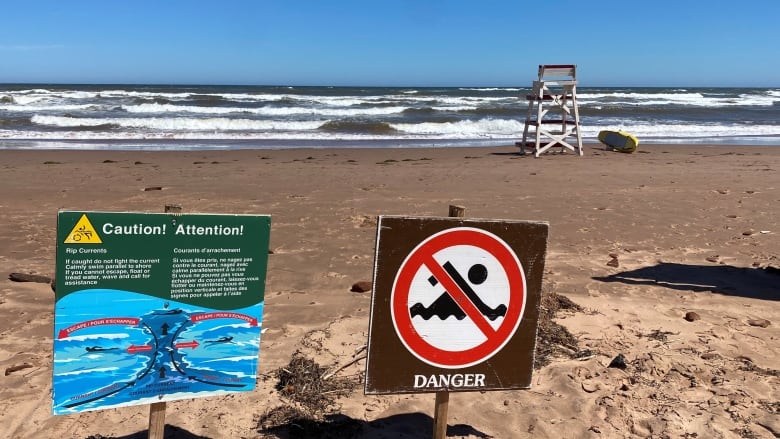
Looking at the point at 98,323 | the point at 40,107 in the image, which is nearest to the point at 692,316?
the point at 98,323

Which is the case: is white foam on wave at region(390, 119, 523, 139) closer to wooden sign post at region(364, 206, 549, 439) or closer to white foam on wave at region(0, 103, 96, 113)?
white foam on wave at region(0, 103, 96, 113)

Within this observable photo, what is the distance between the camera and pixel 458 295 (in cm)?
266

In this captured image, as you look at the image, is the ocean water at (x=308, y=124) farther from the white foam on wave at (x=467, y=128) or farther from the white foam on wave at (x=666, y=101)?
the white foam on wave at (x=666, y=101)

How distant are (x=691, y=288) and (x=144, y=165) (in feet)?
38.3

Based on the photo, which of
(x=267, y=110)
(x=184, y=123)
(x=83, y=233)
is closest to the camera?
(x=83, y=233)

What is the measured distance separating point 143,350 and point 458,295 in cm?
130

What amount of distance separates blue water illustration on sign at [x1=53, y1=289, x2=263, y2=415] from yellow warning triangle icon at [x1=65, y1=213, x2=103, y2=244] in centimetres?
20

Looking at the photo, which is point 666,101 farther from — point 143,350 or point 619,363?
point 143,350

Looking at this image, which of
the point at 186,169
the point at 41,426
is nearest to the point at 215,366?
the point at 41,426

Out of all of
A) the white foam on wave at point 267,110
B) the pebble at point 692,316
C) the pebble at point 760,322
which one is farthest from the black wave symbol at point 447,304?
the white foam on wave at point 267,110

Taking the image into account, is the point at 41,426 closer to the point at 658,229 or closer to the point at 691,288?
the point at 691,288

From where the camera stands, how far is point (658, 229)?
25.9ft

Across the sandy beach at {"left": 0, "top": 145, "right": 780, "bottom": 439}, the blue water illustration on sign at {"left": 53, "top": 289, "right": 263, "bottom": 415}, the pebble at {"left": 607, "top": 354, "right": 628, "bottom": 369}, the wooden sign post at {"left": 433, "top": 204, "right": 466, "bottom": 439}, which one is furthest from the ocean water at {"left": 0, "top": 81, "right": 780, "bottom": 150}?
the wooden sign post at {"left": 433, "top": 204, "right": 466, "bottom": 439}

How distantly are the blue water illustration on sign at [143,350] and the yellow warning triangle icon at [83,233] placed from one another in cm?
20
